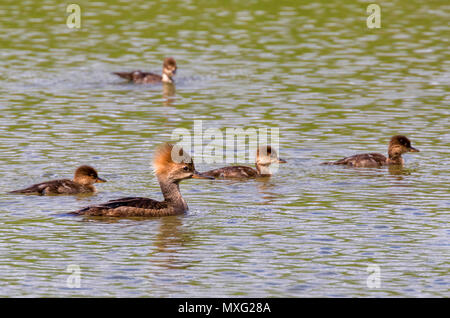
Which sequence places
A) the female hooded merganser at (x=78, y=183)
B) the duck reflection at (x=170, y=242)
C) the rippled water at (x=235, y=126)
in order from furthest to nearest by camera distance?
the female hooded merganser at (x=78, y=183) → the duck reflection at (x=170, y=242) → the rippled water at (x=235, y=126)

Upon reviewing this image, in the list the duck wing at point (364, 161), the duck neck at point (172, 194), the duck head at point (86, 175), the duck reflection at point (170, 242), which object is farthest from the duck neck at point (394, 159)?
the duck head at point (86, 175)

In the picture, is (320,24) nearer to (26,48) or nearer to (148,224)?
(26,48)

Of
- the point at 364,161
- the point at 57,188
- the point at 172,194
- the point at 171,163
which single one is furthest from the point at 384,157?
the point at 57,188

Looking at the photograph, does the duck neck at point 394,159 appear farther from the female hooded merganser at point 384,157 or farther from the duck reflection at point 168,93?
the duck reflection at point 168,93

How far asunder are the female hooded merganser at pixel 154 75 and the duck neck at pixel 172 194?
9.59 metres

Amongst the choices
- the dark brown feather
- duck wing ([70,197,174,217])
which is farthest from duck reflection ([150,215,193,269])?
the dark brown feather

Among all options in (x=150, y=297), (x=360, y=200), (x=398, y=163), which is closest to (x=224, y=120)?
(x=398, y=163)

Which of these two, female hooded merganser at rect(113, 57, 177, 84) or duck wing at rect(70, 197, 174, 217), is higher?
female hooded merganser at rect(113, 57, 177, 84)

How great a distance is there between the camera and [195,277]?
1102cm

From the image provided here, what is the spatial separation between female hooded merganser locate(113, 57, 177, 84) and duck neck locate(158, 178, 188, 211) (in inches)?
378

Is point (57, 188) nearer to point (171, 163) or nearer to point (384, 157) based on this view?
point (171, 163)

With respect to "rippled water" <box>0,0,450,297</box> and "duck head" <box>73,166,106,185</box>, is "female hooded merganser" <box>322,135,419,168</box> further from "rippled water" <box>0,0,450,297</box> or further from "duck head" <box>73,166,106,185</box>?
"duck head" <box>73,166,106,185</box>

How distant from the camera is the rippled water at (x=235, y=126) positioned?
11328 millimetres

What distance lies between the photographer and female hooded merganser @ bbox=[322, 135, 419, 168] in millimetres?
16656
